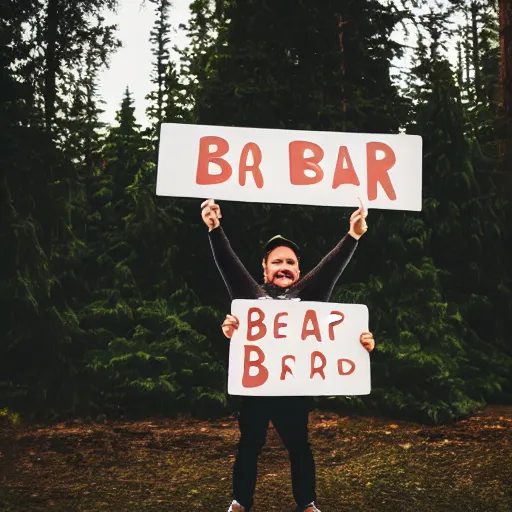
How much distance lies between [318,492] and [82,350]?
452 cm

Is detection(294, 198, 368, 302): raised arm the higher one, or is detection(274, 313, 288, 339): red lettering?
detection(294, 198, 368, 302): raised arm

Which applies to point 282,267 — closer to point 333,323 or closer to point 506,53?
point 333,323

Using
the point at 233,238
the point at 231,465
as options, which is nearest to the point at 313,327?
the point at 231,465

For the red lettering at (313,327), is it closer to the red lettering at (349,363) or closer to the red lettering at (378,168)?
the red lettering at (349,363)

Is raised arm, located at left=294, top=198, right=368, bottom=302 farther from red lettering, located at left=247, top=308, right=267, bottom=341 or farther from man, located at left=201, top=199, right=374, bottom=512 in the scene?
red lettering, located at left=247, top=308, right=267, bottom=341

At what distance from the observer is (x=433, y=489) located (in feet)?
17.9

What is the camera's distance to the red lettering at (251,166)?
10.9 feet

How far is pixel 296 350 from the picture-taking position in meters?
3.16

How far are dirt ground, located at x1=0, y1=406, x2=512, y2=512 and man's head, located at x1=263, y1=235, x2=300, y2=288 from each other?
2189mm

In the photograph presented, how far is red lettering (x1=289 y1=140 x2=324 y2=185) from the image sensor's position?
3.34m

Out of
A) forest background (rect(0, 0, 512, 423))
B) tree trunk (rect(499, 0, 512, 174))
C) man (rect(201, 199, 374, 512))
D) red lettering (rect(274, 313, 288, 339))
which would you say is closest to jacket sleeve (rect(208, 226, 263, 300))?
man (rect(201, 199, 374, 512))

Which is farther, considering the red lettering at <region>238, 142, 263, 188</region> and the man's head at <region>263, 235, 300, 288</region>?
the man's head at <region>263, 235, 300, 288</region>

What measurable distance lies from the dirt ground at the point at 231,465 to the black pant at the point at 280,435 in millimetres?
1465

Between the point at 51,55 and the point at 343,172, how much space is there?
25.4ft
